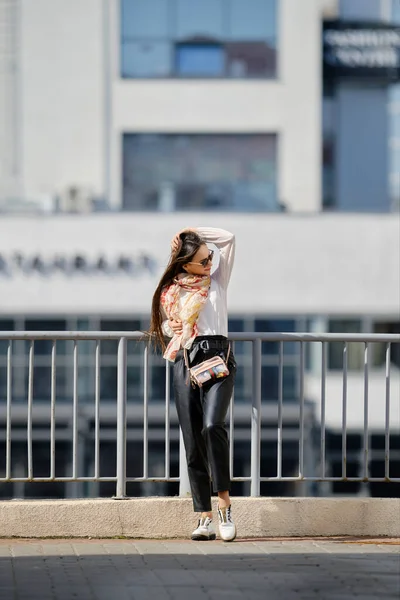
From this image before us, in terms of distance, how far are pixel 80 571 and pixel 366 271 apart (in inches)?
1222

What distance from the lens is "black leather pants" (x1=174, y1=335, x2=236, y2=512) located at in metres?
8.00

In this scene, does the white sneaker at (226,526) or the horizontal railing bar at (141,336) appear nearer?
the white sneaker at (226,526)

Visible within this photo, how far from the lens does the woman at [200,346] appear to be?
8.01 metres

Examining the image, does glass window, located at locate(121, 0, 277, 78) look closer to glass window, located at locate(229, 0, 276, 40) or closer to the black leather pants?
glass window, located at locate(229, 0, 276, 40)

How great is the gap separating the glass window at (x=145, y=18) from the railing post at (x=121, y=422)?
102ft

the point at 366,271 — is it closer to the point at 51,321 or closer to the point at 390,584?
the point at 51,321

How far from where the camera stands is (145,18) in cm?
3872

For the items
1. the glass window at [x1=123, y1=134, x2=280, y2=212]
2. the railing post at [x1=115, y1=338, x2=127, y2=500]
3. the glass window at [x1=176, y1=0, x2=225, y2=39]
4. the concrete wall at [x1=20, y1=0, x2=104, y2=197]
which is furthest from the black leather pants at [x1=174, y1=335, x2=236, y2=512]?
the concrete wall at [x1=20, y1=0, x2=104, y2=197]

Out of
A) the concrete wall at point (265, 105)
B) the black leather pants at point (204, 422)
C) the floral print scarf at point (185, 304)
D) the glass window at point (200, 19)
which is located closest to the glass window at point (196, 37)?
the glass window at point (200, 19)

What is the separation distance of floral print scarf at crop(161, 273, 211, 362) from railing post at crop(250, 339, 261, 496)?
0.71 metres

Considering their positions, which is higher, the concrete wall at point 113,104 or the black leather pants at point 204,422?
the concrete wall at point 113,104

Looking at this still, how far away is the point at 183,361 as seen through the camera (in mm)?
8070

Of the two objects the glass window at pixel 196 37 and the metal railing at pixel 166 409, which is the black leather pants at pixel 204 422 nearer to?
the metal railing at pixel 166 409

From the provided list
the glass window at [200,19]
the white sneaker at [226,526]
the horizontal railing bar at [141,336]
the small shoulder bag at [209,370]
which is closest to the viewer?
the small shoulder bag at [209,370]
